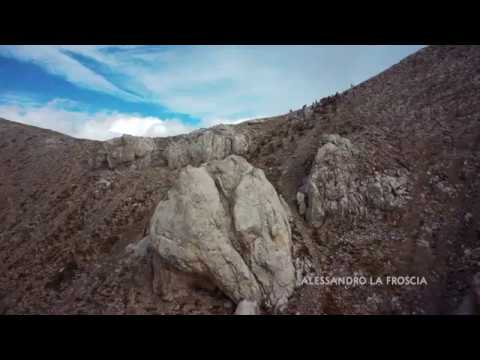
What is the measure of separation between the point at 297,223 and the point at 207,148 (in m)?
11.9

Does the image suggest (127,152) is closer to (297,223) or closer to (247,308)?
(297,223)

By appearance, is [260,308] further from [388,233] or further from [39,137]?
[39,137]

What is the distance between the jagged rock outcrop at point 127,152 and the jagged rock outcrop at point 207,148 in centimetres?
236

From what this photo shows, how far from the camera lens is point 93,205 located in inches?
790

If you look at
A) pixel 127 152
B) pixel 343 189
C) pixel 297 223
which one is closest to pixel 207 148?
pixel 127 152

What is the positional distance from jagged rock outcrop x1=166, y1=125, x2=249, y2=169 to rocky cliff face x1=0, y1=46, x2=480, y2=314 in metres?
0.64

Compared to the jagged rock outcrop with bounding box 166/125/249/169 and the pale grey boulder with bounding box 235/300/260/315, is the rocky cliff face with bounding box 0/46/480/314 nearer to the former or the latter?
the pale grey boulder with bounding box 235/300/260/315

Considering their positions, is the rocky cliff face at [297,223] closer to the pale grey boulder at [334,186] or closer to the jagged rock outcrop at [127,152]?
the pale grey boulder at [334,186]

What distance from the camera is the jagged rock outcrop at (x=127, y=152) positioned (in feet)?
77.5

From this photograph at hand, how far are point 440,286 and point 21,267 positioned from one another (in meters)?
22.6

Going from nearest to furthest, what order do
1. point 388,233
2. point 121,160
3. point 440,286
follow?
point 440,286 < point 388,233 < point 121,160

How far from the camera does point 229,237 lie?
11227 mm

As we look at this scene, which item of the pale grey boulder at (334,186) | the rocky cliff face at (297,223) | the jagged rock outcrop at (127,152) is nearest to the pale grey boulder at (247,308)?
the rocky cliff face at (297,223)
